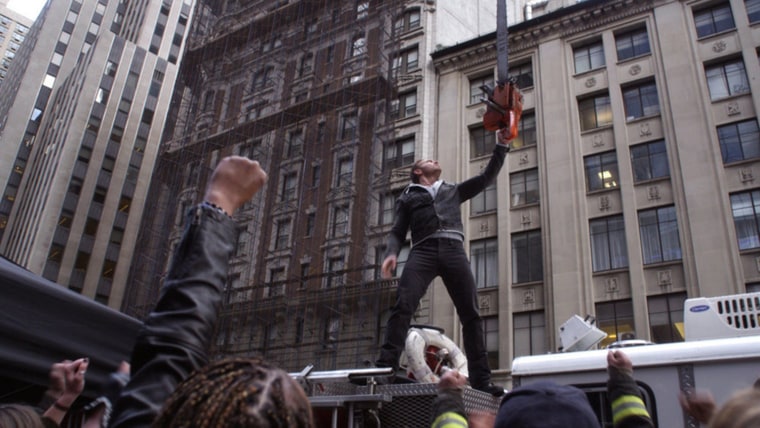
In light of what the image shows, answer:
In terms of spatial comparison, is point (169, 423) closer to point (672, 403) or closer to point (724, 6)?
point (672, 403)

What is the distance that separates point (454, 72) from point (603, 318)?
52.1ft

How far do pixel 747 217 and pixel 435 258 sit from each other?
2063cm

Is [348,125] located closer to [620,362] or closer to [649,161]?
[649,161]

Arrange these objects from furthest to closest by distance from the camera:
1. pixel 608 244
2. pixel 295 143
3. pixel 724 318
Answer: pixel 295 143
pixel 608 244
pixel 724 318

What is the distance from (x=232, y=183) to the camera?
2086 millimetres

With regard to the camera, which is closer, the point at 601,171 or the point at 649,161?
the point at 649,161

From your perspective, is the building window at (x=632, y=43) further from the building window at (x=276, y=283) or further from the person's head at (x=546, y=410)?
the person's head at (x=546, y=410)

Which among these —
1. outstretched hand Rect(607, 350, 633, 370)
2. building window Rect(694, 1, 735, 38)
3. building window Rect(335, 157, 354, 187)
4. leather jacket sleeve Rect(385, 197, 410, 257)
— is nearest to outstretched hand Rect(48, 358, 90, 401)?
outstretched hand Rect(607, 350, 633, 370)

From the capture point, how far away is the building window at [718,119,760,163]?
2370 centimetres

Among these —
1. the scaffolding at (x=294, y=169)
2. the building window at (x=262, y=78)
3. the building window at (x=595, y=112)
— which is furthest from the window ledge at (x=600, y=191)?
the building window at (x=262, y=78)

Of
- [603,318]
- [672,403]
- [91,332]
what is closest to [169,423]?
[91,332]

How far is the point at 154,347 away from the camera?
1.75 metres

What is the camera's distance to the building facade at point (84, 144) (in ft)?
177

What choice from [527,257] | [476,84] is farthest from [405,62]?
[527,257]
